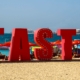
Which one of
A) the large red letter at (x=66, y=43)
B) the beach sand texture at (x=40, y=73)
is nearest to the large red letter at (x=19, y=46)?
the large red letter at (x=66, y=43)

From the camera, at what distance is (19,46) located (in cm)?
2341

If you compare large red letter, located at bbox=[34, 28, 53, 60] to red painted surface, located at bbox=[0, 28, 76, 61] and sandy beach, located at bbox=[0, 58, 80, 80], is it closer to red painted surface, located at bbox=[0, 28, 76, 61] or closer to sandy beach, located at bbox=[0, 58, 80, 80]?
red painted surface, located at bbox=[0, 28, 76, 61]

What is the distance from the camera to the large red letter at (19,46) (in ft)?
76.1

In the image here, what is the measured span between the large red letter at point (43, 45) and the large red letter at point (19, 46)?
2.72 feet

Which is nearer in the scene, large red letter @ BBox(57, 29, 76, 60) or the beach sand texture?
the beach sand texture

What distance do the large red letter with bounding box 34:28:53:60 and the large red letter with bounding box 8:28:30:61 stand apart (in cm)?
83

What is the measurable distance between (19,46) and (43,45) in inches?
72.7

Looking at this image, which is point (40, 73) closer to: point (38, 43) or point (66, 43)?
point (38, 43)

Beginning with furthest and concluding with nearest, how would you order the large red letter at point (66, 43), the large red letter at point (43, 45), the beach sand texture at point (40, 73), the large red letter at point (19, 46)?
the large red letter at point (66, 43) < the large red letter at point (43, 45) < the large red letter at point (19, 46) < the beach sand texture at point (40, 73)

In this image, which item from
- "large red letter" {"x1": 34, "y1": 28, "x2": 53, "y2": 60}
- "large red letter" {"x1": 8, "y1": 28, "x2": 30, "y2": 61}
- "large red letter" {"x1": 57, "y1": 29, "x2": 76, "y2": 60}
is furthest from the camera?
"large red letter" {"x1": 57, "y1": 29, "x2": 76, "y2": 60}

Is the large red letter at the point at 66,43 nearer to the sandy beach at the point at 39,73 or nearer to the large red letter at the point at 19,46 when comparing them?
the large red letter at the point at 19,46

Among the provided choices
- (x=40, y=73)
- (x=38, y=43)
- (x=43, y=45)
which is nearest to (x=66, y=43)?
(x=43, y=45)

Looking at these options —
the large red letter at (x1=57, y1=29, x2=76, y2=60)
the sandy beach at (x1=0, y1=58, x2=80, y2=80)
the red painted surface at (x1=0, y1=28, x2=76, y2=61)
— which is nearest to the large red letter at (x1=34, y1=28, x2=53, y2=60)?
the red painted surface at (x1=0, y1=28, x2=76, y2=61)

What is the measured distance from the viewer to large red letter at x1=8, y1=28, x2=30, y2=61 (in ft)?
76.1
